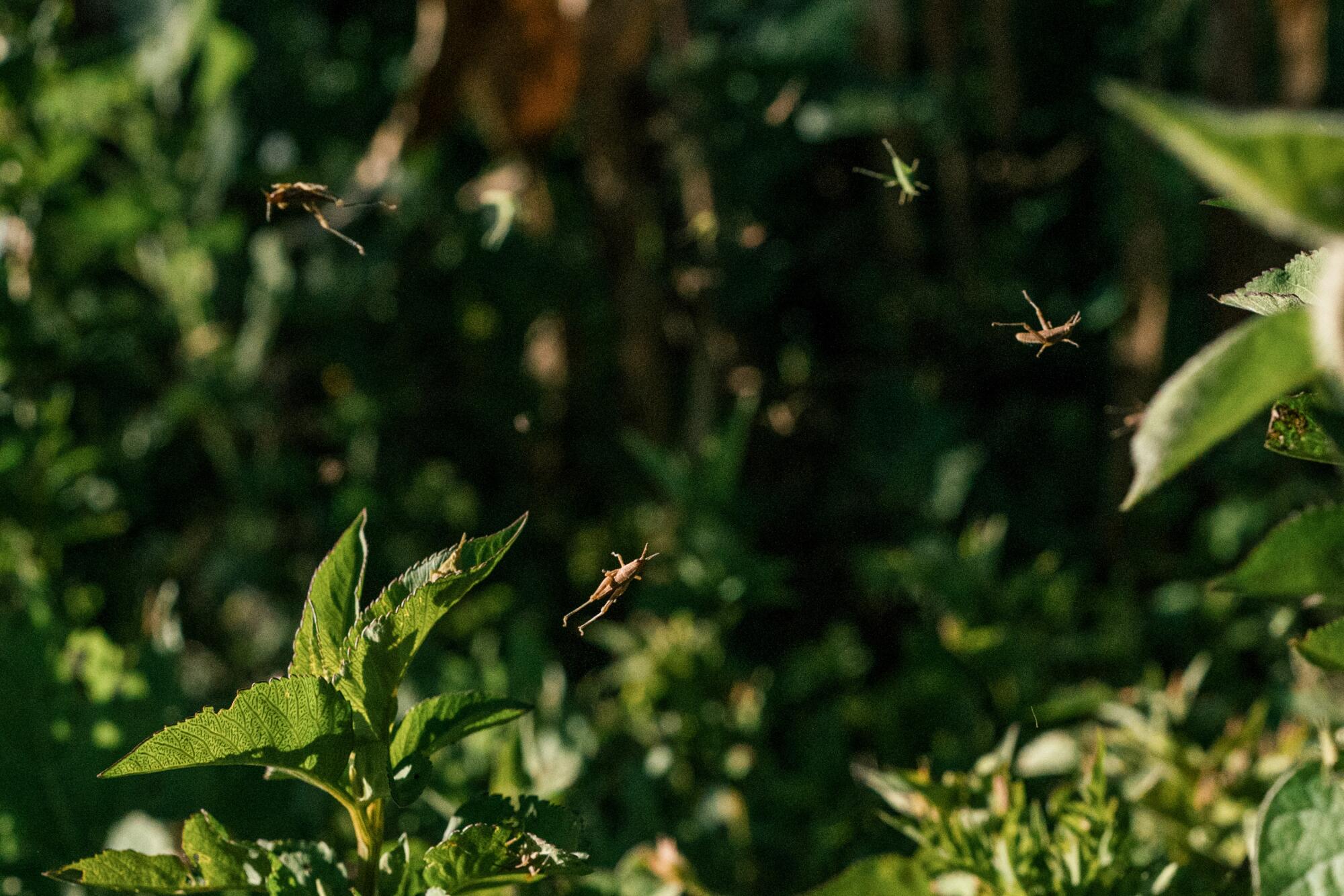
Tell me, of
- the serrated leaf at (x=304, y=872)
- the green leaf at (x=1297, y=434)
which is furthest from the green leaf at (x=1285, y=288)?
the serrated leaf at (x=304, y=872)

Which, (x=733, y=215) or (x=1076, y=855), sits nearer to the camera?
(x=1076, y=855)

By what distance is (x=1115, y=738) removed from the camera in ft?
2.01

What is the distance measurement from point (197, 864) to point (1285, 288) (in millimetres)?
412

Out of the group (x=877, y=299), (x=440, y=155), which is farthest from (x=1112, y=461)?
(x=440, y=155)

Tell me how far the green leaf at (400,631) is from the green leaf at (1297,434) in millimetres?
240

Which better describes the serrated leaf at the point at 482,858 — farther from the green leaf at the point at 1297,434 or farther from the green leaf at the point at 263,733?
the green leaf at the point at 1297,434

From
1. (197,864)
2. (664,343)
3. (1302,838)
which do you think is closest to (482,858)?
(197,864)

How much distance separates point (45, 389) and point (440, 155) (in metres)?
0.51

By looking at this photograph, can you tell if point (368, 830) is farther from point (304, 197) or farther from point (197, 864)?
point (304, 197)

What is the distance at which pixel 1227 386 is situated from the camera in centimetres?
26

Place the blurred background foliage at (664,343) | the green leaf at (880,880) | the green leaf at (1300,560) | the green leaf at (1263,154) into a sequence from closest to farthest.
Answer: the green leaf at (1263,154) → the green leaf at (1300,560) → the green leaf at (880,880) → the blurred background foliage at (664,343)

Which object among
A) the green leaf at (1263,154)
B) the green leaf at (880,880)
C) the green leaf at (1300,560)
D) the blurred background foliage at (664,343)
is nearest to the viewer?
the green leaf at (1263,154)

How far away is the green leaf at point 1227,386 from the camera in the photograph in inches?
9.9

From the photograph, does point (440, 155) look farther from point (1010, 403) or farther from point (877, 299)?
point (1010, 403)
